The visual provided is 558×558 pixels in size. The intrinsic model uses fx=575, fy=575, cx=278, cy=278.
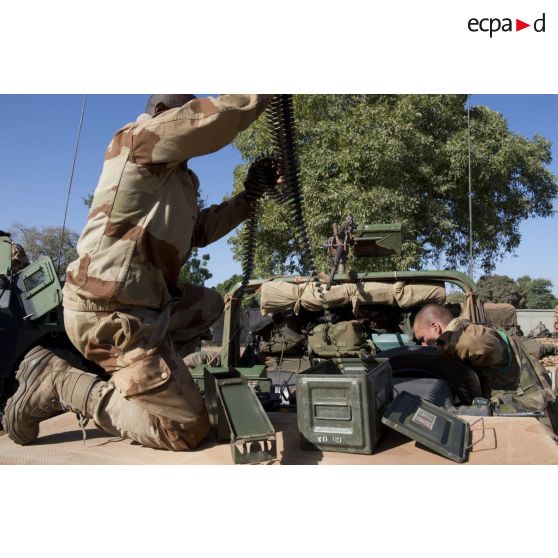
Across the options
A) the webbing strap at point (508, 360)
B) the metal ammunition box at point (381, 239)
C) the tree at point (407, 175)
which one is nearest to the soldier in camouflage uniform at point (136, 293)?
the webbing strap at point (508, 360)

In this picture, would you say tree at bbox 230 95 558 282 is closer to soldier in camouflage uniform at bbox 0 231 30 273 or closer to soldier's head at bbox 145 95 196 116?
soldier in camouflage uniform at bbox 0 231 30 273

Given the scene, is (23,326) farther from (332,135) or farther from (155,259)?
(332,135)

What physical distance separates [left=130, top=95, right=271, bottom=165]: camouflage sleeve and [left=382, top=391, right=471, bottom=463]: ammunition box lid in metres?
1.39

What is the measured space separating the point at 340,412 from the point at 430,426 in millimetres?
390

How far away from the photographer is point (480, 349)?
3.37 metres

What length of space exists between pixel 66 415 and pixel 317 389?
5.62 feet

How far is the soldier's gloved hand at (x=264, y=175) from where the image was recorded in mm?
3221

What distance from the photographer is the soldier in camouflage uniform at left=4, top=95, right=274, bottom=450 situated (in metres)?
2.52

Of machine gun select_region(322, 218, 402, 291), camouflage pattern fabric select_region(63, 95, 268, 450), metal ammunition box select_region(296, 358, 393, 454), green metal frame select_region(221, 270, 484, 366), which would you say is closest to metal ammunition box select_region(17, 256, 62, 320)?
green metal frame select_region(221, 270, 484, 366)

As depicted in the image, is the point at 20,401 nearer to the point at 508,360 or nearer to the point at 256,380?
the point at 256,380

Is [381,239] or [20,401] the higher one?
[381,239]

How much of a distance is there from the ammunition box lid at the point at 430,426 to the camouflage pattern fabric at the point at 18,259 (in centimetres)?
519

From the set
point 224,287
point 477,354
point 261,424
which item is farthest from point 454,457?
point 224,287

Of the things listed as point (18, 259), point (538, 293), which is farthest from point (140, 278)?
point (538, 293)
